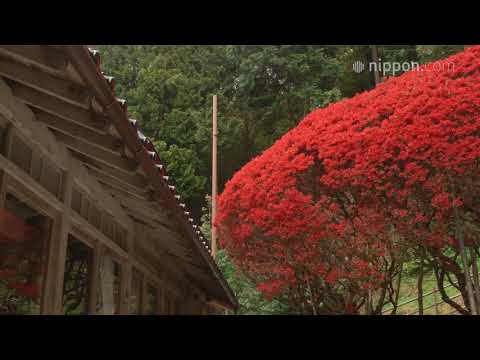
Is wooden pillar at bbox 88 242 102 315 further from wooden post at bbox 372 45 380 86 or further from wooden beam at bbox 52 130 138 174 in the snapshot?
wooden post at bbox 372 45 380 86

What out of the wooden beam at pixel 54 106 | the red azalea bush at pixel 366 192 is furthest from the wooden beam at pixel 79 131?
the red azalea bush at pixel 366 192

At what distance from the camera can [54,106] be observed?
2.90 metres

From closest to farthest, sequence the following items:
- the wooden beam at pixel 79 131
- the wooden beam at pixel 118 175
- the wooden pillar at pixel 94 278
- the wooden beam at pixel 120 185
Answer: the wooden beam at pixel 79 131, the wooden beam at pixel 118 175, the wooden beam at pixel 120 185, the wooden pillar at pixel 94 278

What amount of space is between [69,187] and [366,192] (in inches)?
228

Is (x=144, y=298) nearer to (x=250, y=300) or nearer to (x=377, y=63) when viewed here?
(x=250, y=300)

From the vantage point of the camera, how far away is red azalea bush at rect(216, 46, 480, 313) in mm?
7730

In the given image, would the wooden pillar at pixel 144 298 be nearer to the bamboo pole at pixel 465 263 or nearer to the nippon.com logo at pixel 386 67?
the bamboo pole at pixel 465 263

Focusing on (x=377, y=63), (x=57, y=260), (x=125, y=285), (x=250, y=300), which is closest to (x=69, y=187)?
(x=57, y=260)

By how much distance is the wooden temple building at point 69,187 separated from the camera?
8.59 feet

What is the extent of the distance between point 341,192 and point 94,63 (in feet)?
23.0

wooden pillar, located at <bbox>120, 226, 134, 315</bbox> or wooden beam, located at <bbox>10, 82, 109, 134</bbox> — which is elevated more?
wooden beam, located at <bbox>10, 82, 109, 134</bbox>

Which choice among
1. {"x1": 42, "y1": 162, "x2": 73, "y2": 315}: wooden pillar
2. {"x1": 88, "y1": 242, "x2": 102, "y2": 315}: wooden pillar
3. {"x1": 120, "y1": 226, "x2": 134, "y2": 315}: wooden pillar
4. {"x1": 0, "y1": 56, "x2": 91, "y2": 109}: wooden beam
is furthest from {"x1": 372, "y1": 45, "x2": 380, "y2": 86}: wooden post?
{"x1": 0, "y1": 56, "x2": 91, "y2": 109}: wooden beam

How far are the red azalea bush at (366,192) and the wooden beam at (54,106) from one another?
5.92 metres
